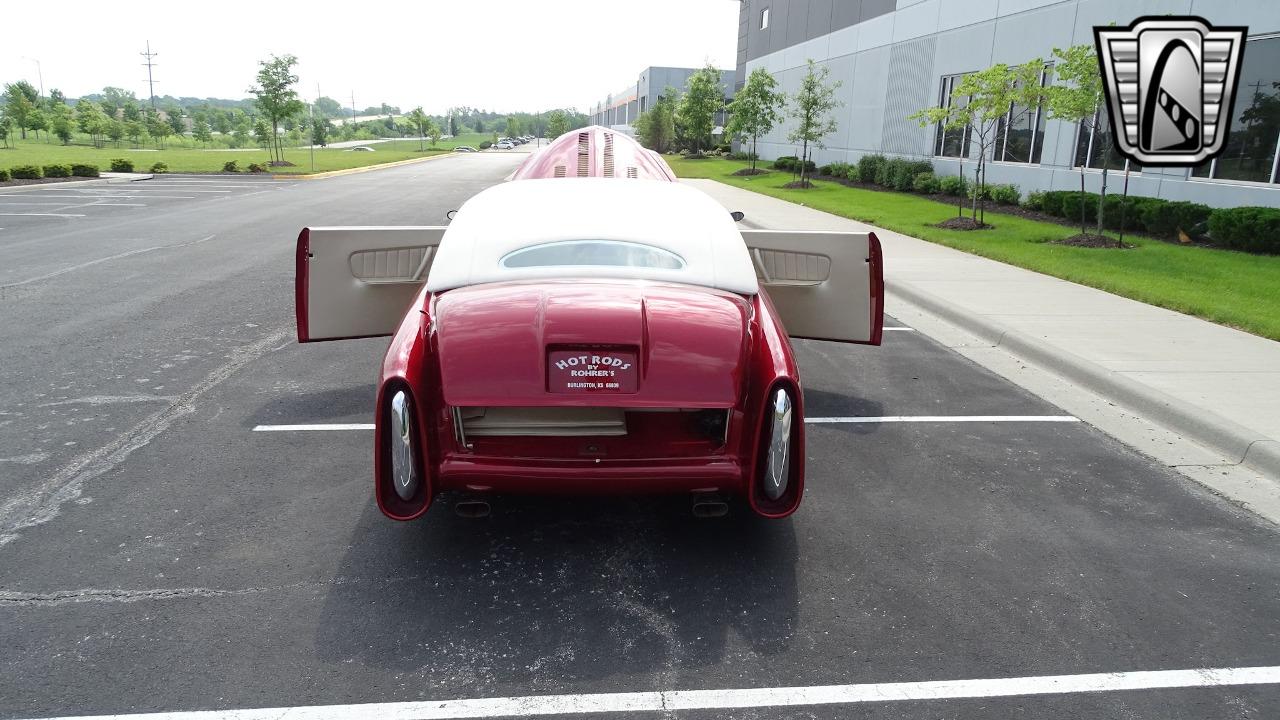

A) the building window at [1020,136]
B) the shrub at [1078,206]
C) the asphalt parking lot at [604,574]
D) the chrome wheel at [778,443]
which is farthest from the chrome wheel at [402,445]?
the building window at [1020,136]

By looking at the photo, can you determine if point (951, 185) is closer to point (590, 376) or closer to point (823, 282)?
point (823, 282)

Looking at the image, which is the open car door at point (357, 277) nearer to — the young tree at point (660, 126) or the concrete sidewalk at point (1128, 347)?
the concrete sidewalk at point (1128, 347)

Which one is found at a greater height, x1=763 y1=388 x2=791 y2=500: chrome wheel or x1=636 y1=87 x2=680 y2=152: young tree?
x1=636 y1=87 x2=680 y2=152: young tree

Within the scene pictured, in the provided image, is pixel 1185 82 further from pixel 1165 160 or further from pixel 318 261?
pixel 318 261

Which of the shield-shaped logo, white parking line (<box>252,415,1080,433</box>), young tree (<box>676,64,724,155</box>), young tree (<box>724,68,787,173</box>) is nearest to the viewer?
white parking line (<box>252,415,1080,433</box>)

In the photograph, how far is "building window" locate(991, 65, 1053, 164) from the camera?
2056cm

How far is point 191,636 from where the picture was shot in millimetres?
3164

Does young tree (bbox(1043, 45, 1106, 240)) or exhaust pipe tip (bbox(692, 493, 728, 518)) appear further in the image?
young tree (bbox(1043, 45, 1106, 240))

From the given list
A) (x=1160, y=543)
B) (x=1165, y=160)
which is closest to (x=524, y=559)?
(x=1160, y=543)

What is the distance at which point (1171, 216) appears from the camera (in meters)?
14.4

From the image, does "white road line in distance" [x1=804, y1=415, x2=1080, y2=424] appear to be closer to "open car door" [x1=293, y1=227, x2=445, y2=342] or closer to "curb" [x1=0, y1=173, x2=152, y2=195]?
"open car door" [x1=293, y1=227, x2=445, y2=342]

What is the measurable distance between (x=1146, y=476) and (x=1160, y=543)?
0.93m

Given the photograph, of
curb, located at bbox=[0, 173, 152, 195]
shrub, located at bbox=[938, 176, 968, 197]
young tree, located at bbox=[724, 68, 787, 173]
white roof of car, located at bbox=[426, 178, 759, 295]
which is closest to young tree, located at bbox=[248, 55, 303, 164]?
curb, located at bbox=[0, 173, 152, 195]

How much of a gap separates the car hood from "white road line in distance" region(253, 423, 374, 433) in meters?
1.96
